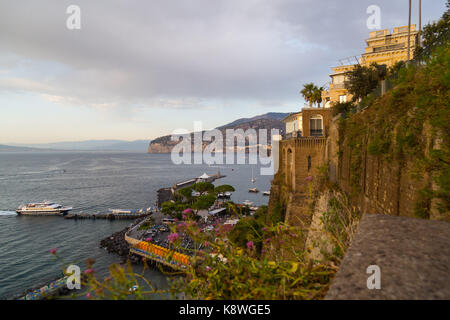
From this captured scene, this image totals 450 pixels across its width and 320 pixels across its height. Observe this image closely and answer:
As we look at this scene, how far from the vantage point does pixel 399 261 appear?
7.28 feet

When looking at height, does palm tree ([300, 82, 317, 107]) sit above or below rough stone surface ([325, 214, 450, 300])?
above

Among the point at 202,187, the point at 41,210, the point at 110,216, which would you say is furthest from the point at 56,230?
the point at 202,187

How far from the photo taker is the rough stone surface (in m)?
1.84

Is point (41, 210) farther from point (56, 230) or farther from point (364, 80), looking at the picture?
point (364, 80)

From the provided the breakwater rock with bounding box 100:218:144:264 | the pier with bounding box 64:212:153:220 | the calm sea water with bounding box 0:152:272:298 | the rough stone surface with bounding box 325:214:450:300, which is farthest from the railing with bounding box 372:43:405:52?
the pier with bounding box 64:212:153:220

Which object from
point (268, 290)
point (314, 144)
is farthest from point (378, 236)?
point (314, 144)

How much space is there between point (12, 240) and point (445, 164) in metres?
52.4

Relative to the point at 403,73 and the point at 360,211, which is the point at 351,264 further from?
the point at 360,211

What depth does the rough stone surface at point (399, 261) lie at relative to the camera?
6.03 feet

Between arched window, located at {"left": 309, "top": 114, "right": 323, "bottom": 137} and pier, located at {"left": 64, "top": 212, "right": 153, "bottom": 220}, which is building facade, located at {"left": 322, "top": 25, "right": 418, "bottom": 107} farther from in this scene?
pier, located at {"left": 64, "top": 212, "right": 153, "bottom": 220}

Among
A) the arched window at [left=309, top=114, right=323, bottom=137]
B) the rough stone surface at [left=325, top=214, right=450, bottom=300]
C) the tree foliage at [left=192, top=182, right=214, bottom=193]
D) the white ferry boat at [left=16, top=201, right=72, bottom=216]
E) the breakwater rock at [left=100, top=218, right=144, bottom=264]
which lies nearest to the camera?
the rough stone surface at [left=325, top=214, right=450, bottom=300]
